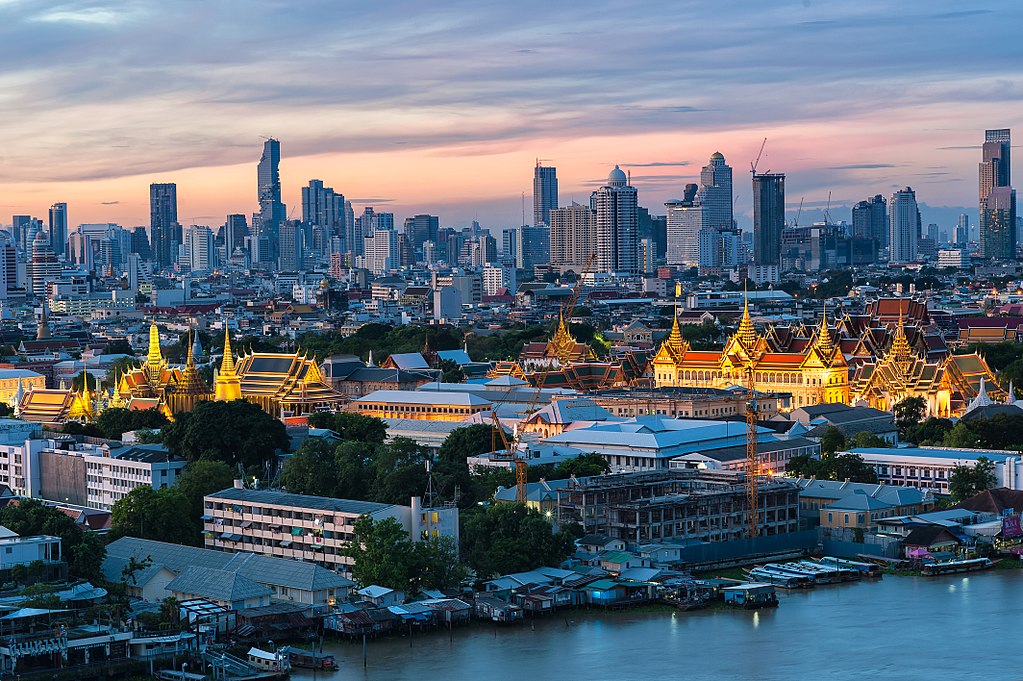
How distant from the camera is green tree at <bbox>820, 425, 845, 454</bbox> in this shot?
115 ft

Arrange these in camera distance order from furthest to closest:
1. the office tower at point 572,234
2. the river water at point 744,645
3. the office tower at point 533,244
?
the office tower at point 533,244, the office tower at point 572,234, the river water at point 744,645

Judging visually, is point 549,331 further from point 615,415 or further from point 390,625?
point 390,625

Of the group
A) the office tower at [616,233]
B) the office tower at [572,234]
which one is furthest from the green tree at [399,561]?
the office tower at [572,234]

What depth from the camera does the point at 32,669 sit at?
20.5m

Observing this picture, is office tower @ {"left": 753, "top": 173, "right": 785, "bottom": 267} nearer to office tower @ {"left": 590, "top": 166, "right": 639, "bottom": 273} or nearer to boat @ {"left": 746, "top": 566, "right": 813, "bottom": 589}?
office tower @ {"left": 590, "top": 166, "right": 639, "bottom": 273}

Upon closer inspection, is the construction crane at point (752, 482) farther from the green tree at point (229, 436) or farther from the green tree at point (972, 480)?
the green tree at point (229, 436)

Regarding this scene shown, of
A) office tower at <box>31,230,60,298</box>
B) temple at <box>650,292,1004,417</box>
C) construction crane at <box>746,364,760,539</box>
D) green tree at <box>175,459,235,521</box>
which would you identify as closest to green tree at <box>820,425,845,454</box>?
construction crane at <box>746,364,760,539</box>

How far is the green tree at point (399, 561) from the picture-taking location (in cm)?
2384

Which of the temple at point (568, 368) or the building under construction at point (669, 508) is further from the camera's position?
the temple at point (568, 368)

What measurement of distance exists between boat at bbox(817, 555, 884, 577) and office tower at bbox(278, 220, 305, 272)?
151371mm

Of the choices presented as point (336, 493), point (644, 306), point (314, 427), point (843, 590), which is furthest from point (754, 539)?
point (644, 306)

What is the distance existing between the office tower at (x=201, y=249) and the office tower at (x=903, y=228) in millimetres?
60349

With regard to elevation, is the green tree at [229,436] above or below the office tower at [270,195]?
below

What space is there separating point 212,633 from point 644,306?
76.9 m
